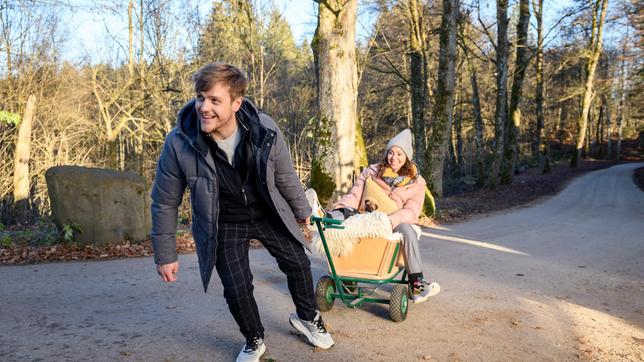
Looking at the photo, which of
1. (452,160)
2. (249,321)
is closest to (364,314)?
(249,321)

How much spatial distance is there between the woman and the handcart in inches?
6.8

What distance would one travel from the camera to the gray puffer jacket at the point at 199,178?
338cm

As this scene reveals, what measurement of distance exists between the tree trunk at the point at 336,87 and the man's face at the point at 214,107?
7.39m

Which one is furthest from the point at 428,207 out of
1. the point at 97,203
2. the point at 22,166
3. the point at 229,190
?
the point at 22,166

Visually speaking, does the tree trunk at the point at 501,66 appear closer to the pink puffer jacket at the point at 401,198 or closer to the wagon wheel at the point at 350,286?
the pink puffer jacket at the point at 401,198

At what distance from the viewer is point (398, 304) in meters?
4.65

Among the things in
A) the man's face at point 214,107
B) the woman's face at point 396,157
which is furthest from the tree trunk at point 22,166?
the man's face at point 214,107

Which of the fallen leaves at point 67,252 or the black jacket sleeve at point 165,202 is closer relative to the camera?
the black jacket sleeve at point 165,202

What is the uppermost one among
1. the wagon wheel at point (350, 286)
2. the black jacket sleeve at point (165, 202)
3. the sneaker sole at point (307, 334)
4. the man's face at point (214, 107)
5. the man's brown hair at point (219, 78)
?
the man's brown hair at point (219, 78)

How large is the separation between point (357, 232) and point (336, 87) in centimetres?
630

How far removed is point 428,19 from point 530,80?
25.9 meters

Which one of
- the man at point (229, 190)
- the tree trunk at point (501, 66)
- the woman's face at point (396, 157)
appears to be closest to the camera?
the man at point (229, 190)

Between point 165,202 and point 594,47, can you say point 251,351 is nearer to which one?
point 165,202

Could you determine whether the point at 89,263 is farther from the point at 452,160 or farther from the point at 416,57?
the point at 452,160
